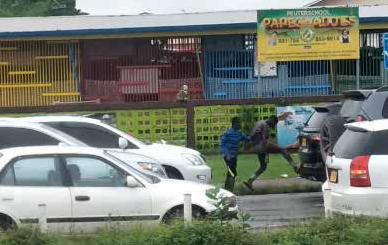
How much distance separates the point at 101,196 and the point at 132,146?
15.6ft

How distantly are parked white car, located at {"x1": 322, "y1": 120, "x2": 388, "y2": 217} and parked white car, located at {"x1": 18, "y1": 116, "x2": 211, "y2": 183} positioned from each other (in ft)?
14.8

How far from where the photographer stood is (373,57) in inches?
1067

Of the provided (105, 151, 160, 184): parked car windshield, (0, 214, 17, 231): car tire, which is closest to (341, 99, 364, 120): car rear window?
(105, 151, 160, 184): parked car windshield

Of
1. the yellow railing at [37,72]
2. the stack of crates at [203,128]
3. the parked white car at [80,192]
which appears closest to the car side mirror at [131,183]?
the parked white car at [80,192]

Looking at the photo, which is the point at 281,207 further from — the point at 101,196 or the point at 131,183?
the point at 101,196

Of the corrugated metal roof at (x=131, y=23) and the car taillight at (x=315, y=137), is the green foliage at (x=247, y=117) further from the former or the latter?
the car taillight at (x=315, y=137)

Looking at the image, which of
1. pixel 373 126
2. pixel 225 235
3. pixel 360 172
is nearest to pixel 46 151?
pixel 225 235

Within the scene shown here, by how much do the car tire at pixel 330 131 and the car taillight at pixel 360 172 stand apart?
143 inches

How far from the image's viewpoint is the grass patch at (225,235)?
24.7ft

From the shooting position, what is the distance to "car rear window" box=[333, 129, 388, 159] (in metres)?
9.21

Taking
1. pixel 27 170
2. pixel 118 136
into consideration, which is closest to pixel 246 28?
pixel 118 136

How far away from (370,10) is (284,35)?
4081 mm

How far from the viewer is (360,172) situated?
356 inches

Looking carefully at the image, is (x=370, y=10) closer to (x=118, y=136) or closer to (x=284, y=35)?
(x=284, y=35)
